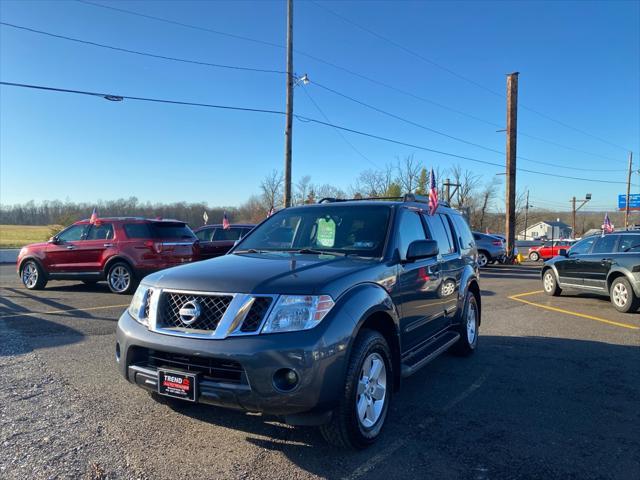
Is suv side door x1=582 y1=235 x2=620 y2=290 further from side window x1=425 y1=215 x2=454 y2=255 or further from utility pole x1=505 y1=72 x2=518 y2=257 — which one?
utility pole x1=505 y1=72 x2=518 y2=257

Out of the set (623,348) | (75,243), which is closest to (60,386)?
(623,348)

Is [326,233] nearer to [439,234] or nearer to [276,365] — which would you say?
[439,234]

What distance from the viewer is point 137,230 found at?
1091 centimetres

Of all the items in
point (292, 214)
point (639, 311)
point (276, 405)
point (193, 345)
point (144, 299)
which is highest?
point (292, 214)

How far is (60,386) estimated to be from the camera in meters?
4.51

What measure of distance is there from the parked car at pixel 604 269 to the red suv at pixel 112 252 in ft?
30.2

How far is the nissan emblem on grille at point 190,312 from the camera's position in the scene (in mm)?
3096

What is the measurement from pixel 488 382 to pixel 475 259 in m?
2.15

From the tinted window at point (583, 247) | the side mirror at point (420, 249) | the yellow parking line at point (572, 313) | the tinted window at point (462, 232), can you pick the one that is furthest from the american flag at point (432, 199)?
the tinted window at point (583, 247)

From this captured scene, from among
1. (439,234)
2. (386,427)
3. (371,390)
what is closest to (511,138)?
(439,234)

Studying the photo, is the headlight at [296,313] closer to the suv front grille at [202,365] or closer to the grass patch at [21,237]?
the suv front grille at [202,365]

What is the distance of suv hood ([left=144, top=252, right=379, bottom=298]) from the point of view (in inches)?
120

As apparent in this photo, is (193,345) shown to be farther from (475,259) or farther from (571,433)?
(475,259)

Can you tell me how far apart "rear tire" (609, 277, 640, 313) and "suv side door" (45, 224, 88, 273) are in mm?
12195
